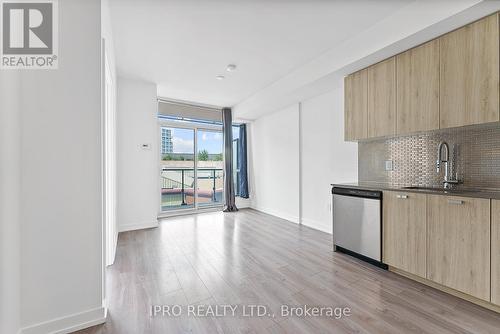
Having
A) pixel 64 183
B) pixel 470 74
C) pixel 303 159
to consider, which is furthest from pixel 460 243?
pixel 64 183

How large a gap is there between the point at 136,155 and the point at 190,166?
1.65m

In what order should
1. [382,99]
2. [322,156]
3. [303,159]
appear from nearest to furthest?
[382,99] → [322,156] → [303,159]

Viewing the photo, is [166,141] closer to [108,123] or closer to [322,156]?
[108,123]

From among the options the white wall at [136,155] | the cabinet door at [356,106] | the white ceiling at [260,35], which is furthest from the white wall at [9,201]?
the cabinet door at [356,106]

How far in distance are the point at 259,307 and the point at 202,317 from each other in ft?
1.53

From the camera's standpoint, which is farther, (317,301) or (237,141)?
(237,141)

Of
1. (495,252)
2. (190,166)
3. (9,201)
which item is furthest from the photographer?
(190,166)

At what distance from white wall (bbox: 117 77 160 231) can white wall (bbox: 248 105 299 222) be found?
2.68 metres

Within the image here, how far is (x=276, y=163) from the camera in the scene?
17.6ft

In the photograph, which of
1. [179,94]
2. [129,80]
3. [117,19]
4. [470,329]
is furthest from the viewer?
[179,94]

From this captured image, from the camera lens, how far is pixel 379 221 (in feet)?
8.33

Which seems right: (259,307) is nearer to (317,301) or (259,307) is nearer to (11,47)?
(317,301)

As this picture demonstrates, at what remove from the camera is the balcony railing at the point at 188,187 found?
5.50 m

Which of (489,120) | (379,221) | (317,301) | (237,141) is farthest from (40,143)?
(237,141)
